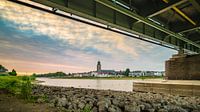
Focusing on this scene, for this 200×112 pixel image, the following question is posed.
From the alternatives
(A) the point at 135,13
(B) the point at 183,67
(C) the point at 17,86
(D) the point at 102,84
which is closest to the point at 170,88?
(B) the point at 183,67

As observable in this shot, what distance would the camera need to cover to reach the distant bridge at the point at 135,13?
6.91 meters

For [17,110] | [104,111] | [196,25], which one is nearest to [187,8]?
[196,25]

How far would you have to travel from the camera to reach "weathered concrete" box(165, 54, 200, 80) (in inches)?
533

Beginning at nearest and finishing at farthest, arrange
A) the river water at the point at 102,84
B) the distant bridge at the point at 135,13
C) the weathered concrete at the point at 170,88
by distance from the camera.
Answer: the distant bridge at the point at 135,13, the weathered concrete at the point at 170,88, the river water at the point at 102,84

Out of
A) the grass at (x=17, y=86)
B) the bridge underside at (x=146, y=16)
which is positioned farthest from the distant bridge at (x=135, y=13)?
the grass at (x=17, y=86)

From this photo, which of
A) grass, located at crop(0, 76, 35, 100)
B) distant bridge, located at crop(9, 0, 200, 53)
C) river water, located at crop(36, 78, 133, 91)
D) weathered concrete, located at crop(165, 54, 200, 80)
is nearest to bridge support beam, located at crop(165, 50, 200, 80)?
weathered concrete, located at crop(165, 54, 200, 80)

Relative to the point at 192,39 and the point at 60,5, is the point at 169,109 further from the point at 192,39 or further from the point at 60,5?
the point at 192,39

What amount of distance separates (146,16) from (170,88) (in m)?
5.21

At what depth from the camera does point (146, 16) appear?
8.56m

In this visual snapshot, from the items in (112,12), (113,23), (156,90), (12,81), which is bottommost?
(156,90)

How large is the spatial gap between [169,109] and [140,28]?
6.08m

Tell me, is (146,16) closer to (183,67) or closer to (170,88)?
(170,88)

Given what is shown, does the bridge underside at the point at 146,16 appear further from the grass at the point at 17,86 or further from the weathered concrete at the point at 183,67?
the grass at the point at 17,86

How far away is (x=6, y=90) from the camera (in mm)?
7699
